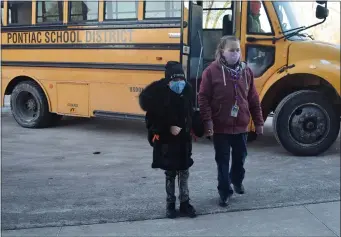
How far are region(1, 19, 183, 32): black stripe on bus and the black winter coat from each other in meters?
2.72

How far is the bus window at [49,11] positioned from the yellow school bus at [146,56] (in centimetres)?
2

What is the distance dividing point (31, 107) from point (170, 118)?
5.13 metres

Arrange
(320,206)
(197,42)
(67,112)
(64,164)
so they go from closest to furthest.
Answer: (320,206) → (64,164) → (197,42) → (67,112)

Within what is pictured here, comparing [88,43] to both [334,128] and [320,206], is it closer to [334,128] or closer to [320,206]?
[334,128]

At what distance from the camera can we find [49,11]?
293 inches

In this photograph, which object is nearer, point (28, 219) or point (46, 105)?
point (28, 219)

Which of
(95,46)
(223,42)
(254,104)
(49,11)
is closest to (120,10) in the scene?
(95,46)

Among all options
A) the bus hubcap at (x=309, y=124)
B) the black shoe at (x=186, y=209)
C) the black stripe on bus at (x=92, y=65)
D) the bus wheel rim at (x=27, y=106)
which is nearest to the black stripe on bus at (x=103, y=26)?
the black stripe on bus at (x=92, y=65)

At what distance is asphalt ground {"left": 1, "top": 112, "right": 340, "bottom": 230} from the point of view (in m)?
4.03

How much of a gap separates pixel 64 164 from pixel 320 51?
3555 mm

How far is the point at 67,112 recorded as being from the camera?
753 centimetres

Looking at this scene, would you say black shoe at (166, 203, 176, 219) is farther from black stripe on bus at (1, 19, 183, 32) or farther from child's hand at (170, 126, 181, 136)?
black stripe on bus at (1, 19, 183, 32)

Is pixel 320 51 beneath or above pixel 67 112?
above

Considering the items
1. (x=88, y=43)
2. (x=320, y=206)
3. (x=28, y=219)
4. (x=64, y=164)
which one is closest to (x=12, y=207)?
(x=28, y=219)
